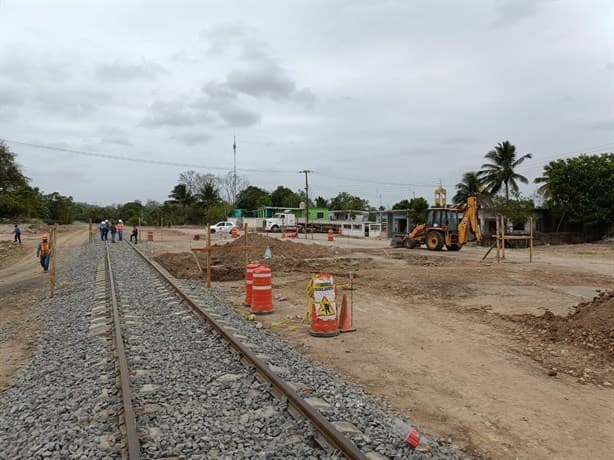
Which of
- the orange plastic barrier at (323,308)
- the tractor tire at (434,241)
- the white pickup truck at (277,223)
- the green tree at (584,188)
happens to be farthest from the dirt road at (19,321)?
the white pickup truck at (277,223)

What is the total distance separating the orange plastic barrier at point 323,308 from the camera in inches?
333

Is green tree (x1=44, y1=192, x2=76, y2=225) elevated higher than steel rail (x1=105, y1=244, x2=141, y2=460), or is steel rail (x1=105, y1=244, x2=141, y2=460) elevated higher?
green tree (x1=44, y1=192, x2=76, y2=225)

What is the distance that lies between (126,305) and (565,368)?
8.83 metres

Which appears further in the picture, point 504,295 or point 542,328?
point 504,295

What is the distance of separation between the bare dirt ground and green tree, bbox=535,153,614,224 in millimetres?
30201

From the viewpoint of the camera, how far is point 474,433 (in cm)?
465

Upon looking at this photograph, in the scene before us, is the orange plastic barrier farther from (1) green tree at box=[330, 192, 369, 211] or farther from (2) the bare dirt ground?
(1) green tree at box=[330, 192, 369, 211]

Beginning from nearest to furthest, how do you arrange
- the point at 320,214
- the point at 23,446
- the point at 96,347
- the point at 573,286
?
the point at 23,446, the point at 96,347, the point at 573,286, the point at 320,214

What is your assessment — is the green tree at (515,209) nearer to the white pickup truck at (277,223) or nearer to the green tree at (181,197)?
the white pickup truck at (277,223)

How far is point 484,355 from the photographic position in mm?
7445

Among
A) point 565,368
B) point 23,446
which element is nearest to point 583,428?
point 565,368

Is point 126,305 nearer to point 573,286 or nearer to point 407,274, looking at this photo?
point 407,274

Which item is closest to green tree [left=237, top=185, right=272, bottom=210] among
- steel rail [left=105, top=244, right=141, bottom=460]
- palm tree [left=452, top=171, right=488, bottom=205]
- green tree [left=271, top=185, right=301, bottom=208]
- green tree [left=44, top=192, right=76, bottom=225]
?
green tree [left=271, top=185, right=301, bottom=208]

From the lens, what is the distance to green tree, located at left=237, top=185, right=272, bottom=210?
108125mm
